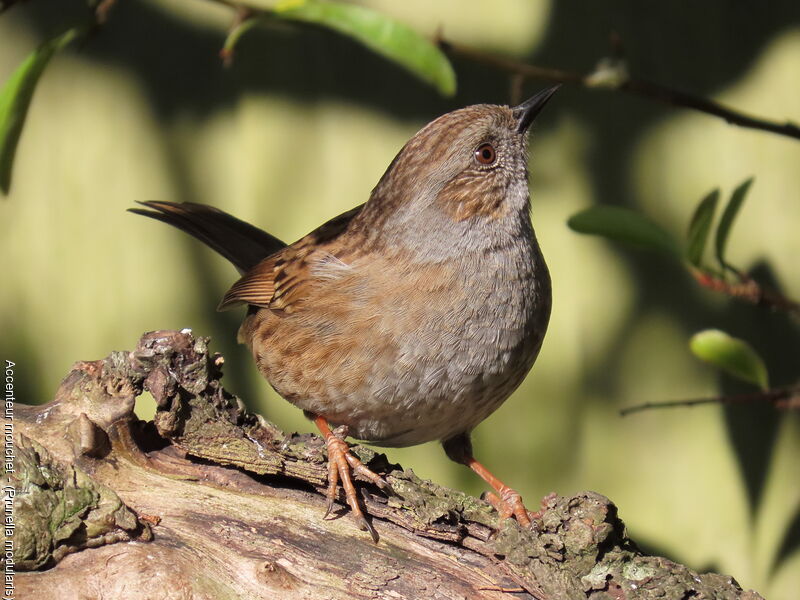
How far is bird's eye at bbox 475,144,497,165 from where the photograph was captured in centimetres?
309

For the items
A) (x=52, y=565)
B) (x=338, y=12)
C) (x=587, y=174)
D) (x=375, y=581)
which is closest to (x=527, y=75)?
(x=338, y=12)

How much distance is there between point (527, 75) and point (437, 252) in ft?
3.06

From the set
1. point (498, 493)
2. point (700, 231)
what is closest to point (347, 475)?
point (498, 493)

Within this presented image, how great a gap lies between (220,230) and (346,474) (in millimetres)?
1464

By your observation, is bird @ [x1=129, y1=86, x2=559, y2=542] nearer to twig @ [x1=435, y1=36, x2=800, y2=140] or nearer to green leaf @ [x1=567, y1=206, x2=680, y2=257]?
green leaf @ [x1=567, y1=206, x2=680, y2=257]

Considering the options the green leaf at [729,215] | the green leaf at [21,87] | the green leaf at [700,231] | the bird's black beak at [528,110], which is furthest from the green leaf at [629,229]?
the green leaf at [21,87]

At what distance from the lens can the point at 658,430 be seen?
4.34m

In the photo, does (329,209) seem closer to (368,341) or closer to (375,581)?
(368,341)

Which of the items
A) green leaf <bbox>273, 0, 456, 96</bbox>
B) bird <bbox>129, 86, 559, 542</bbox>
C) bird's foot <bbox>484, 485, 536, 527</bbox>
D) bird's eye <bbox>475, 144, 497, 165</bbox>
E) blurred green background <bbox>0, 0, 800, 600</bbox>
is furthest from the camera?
blurred green background <bbox>0, 0, 800, 600</bbox>

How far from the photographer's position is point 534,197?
4.28 metres

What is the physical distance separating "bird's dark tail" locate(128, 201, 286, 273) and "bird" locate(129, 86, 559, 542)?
1.59 ft

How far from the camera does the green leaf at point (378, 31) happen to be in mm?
2035

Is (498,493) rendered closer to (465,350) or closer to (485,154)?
(465,350)

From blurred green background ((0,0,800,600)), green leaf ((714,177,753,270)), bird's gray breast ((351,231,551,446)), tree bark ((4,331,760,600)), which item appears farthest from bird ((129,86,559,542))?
blurred green background ((0,0,800,600))
